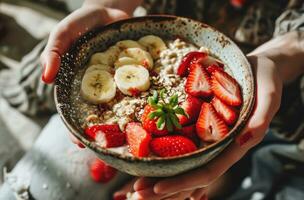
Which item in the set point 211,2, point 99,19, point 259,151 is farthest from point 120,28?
point 259,151

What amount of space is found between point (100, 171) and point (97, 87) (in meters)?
0.32

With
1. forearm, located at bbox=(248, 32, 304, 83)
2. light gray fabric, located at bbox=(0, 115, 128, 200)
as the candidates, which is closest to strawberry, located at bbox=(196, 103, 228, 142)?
forearm, located at bbox=(248, 32, 304, 83)

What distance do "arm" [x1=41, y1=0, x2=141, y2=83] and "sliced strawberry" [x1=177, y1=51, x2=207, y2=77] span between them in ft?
0.79

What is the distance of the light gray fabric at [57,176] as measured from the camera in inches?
44.6

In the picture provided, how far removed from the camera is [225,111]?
2.72 ft

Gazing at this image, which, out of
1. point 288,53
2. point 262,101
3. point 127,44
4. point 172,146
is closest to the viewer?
point 172,146

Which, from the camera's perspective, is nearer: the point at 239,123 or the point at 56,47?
the point at 239,123

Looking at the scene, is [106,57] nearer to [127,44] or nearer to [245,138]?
[127,44]

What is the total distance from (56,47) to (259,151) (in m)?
0.68

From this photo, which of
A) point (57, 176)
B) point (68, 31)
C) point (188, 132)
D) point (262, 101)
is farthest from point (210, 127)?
point (57, 176)

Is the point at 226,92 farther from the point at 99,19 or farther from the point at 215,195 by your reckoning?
the point at 215,195

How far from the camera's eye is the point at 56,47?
94cm

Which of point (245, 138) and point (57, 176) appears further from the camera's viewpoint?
point (57, 176)

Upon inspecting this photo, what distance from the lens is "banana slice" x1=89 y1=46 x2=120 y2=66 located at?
0.95m
